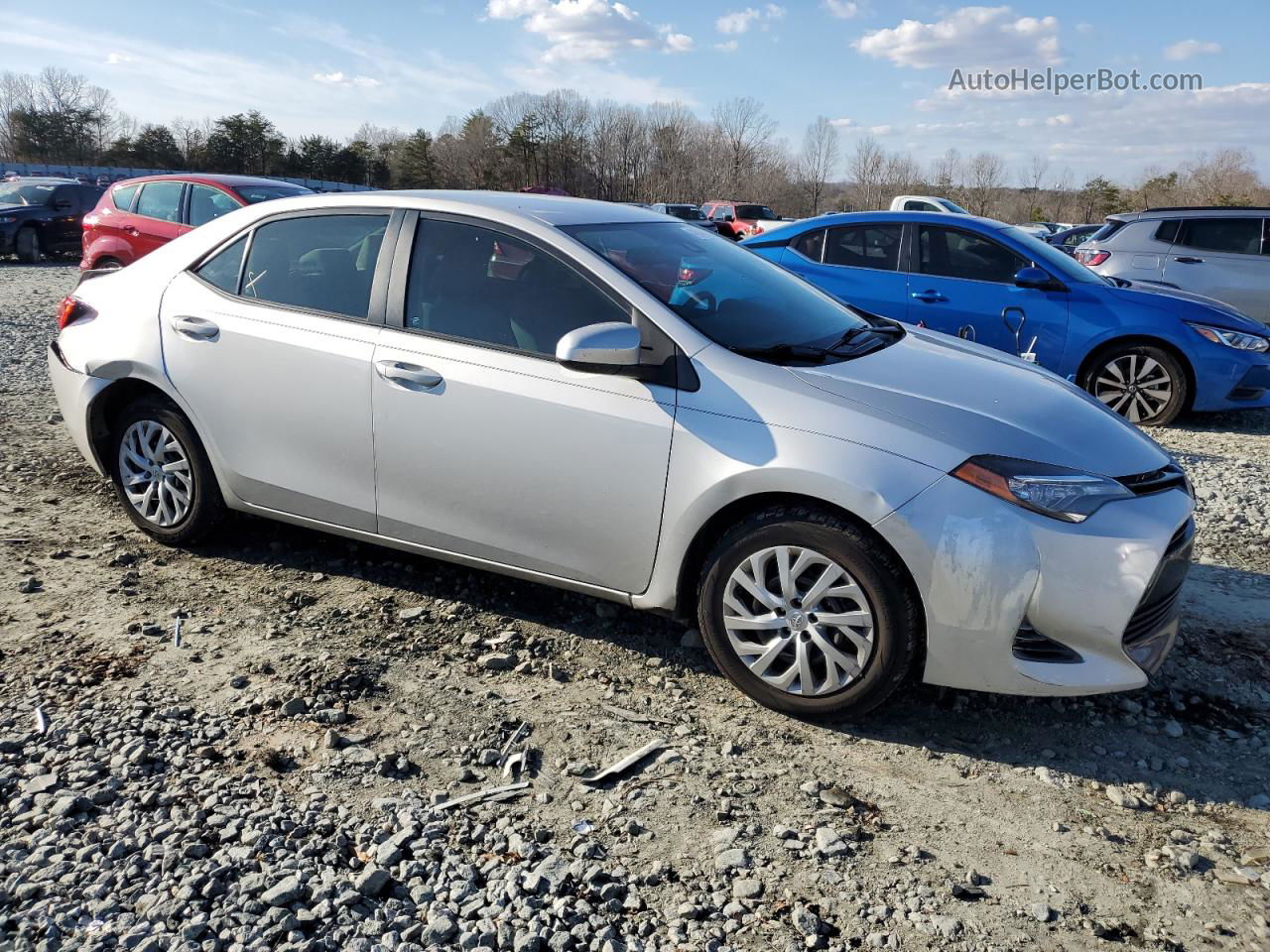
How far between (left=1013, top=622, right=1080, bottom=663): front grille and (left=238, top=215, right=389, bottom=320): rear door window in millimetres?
2776

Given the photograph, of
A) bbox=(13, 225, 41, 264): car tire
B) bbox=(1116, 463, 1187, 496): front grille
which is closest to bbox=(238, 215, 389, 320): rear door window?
bbox=(1116, 463, 1187, 496): front grille

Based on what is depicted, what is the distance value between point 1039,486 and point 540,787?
6.06ft

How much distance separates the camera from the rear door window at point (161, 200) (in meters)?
11.3

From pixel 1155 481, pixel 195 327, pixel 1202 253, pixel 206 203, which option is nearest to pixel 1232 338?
pixel 1202 253

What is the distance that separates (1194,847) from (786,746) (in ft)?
3.97

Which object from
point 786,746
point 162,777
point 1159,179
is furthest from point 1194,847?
point 1159,179

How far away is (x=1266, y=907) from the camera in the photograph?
2.56 m

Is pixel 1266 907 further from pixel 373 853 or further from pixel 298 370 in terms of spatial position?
pixel 298 370

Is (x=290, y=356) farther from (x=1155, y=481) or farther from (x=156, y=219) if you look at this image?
(x=156, y=219)

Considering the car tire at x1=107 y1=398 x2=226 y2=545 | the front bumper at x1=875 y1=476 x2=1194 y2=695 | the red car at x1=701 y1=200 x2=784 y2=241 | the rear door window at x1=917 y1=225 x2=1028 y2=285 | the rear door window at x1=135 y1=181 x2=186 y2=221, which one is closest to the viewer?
the front bumper at x1=875 y1=476 x2=1194 y2=695

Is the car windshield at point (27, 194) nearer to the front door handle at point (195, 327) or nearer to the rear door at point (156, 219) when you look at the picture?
the rear door at point (156, 219)

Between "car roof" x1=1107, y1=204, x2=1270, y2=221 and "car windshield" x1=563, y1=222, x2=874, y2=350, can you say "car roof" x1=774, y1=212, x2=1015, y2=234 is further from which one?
"car windshield" x1=563, y1=222, x2=874, y2=350

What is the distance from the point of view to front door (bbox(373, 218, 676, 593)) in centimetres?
351

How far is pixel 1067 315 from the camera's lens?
7.82 meters
